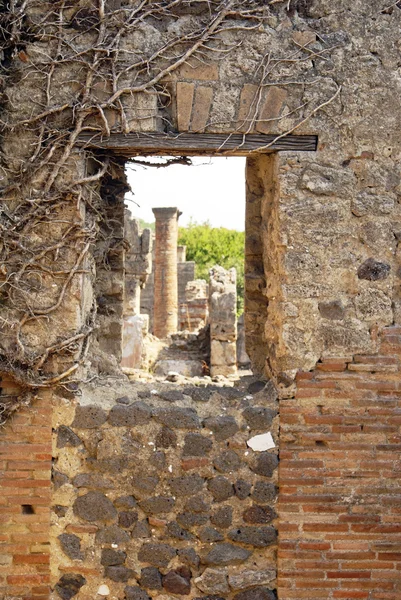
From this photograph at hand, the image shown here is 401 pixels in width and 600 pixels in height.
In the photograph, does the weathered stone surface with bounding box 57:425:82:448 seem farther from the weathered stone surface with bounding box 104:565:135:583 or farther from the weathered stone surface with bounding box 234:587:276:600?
the weathered stone surface with bounding box 234:587:276:600

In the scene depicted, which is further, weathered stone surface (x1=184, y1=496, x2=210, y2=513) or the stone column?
the stone column

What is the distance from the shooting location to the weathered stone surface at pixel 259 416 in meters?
4.05

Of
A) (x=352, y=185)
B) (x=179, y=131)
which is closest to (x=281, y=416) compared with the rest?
(x=352, y=185)

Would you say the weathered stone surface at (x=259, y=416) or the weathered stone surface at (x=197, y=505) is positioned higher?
the weathered stone surface at (x=259, y=416)

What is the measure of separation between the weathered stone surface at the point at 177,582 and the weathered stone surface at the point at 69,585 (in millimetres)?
494

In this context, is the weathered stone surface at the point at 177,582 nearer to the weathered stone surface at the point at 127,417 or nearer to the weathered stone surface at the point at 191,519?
the weathered stone surface at the point at 191,519

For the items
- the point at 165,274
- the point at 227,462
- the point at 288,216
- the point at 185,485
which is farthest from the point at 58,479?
the point at 165,274

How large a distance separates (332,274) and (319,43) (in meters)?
1.35

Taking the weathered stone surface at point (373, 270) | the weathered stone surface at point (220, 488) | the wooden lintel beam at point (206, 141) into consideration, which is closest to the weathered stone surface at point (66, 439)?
the weathered stone surface at point (220, 488)

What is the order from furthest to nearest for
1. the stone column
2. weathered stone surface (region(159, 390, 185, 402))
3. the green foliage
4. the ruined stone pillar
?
the green foliage
the stone column
the ruined stone pillar
weathered stone surface (region(159, 390, 185, 402))

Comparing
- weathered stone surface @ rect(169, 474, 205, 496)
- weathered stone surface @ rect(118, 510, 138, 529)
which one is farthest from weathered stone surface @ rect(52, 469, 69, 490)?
weathered stone surface @ rect(169, 474, 205, 496)

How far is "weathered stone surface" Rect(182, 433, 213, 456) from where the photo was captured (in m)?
4.05

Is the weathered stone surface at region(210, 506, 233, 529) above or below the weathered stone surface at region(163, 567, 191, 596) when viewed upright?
above

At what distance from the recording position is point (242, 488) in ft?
13.2
